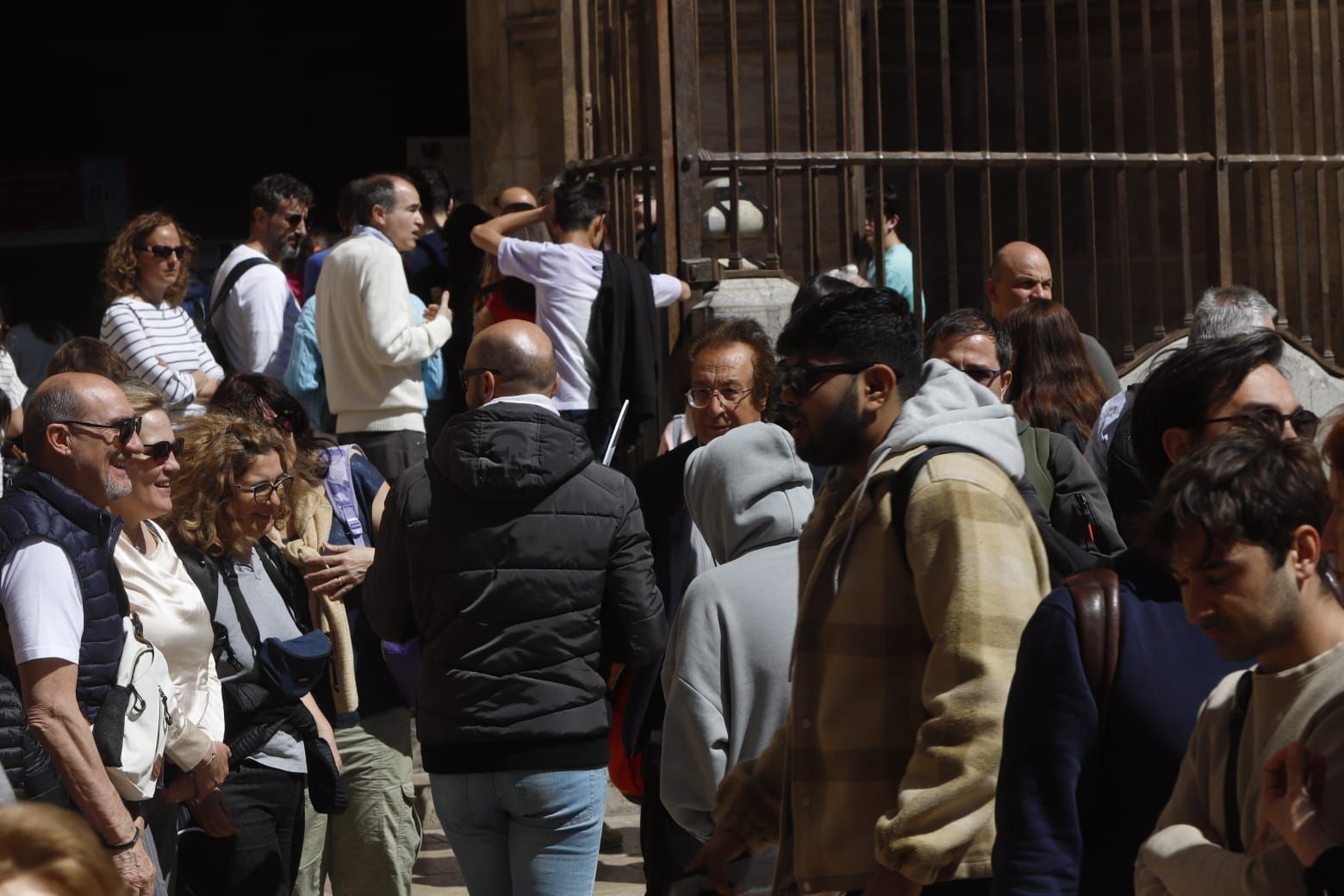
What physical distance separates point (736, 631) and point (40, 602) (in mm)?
1430

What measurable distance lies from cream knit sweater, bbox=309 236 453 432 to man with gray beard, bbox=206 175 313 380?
1.83ft

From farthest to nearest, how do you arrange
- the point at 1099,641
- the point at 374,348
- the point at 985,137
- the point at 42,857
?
the point at 985,137 < the point at 374,348 < the point at 1099,641 < the point at 42,857

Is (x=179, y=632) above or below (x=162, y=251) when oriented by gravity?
below

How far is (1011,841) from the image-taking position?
2477 millimetres

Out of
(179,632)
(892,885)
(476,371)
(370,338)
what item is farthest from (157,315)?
(892,885)

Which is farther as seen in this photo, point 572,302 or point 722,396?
point 572,302

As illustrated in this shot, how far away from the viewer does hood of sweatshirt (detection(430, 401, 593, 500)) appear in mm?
4289

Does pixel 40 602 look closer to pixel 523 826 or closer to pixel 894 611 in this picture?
pixel 523 826

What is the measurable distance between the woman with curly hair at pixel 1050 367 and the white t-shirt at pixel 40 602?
9.99 feet

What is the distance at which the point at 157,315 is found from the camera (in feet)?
23.9

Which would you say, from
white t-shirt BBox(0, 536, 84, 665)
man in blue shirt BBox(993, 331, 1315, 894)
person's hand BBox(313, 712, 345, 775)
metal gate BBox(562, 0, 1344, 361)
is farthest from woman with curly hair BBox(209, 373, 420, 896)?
man in blue shirt BBox(993, 331, 1315, 894)

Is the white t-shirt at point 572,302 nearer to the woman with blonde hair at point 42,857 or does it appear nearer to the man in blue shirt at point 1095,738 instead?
the man in blue shirt at point 1095,738

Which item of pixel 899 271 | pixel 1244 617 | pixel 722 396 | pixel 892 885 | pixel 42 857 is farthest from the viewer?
pixel 899 271

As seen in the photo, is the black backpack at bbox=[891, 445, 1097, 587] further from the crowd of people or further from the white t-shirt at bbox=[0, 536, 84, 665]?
the white t-shirt at bbox=[0, 536, 84, 665]
